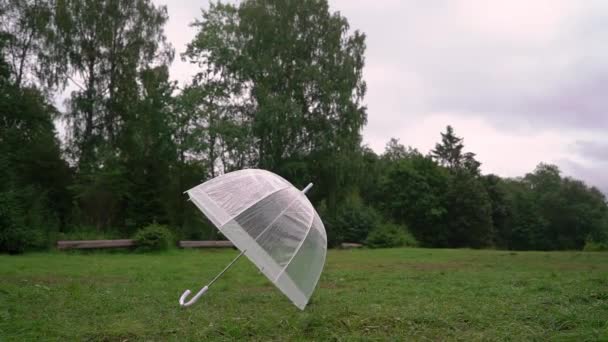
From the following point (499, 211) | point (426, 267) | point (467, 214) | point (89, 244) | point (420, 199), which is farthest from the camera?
point (499, 211)

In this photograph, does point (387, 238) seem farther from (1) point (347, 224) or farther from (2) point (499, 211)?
(2) point (499, 211)

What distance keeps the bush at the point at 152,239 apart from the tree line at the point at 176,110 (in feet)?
12.3

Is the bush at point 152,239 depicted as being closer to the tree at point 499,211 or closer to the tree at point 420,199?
the tree at point 420,199

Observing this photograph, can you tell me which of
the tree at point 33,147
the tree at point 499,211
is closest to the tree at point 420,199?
the tree at point 499,211

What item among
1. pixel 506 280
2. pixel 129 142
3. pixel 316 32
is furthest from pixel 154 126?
pixel 506 280

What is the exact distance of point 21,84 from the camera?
1003 inches

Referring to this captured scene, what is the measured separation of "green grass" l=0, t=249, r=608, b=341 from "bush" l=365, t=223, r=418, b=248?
15472mm

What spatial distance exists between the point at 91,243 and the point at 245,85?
14.9 m

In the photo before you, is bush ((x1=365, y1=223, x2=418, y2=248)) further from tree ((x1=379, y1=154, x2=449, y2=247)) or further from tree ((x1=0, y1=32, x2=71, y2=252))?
tree ((x1=0, y1=32, x2=71, y2=252))

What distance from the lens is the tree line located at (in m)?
23.2

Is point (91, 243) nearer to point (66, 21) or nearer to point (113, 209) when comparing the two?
point (113, 209)

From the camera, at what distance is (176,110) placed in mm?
27422

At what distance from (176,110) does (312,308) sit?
2255 centimetres

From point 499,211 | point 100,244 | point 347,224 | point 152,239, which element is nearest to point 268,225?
point 100,244
